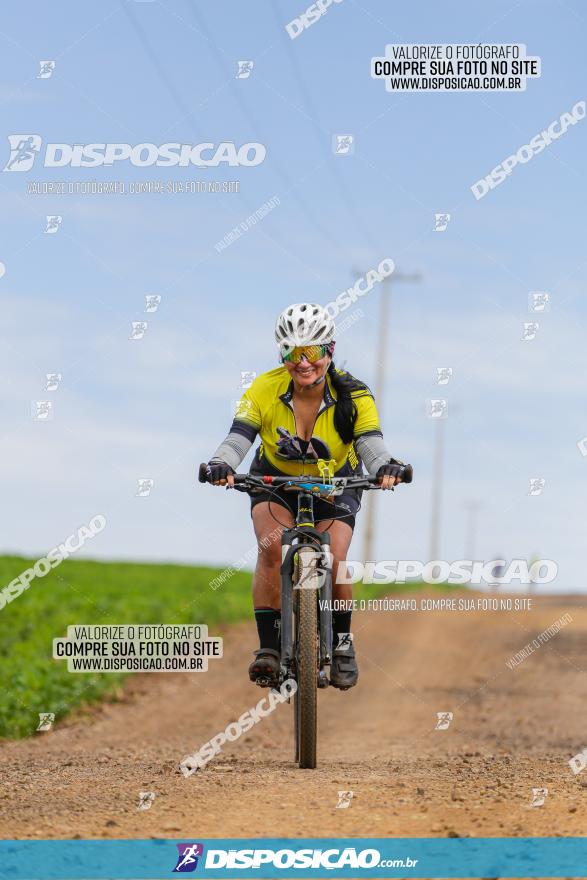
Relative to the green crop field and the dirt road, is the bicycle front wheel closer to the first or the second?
the dirt road

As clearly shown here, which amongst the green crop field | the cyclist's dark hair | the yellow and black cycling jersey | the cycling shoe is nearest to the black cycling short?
the yellow and black cycling jersey

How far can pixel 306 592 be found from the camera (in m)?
7.98

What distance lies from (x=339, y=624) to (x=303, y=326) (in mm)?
2223

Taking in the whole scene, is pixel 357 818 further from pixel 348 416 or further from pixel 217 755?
pixel 217 755

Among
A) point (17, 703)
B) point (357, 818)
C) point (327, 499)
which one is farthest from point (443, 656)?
point (357, 818)

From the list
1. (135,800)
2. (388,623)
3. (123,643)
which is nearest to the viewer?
(135,800)

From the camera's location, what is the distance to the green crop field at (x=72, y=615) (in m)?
16.3

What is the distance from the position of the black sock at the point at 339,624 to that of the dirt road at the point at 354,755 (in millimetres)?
911

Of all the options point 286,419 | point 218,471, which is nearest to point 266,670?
point 218,471

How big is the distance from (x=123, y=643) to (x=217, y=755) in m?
3.88

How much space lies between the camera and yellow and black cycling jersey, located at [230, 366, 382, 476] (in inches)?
335

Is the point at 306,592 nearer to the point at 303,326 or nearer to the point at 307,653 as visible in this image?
the point at 307,653

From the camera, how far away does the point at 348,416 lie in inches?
335

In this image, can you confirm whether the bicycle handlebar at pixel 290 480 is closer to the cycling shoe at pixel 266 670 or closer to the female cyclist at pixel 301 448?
the female cyclist at pixel 301 448
